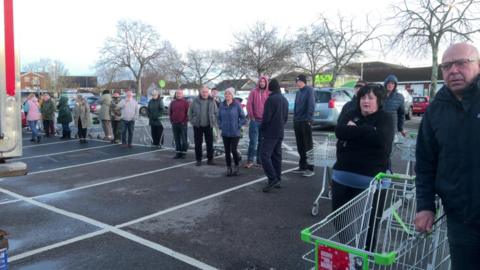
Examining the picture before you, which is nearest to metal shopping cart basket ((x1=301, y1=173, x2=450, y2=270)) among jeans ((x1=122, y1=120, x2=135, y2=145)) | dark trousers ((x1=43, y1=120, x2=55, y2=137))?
jeans ((x1=122, y1=120, x2=135, y2=145))

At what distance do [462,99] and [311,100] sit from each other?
5794mm

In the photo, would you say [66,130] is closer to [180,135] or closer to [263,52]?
[180,135]

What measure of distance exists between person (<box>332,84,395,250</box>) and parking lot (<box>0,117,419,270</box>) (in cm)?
107

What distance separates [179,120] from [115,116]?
411 centimetres

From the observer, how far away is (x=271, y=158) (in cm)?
723

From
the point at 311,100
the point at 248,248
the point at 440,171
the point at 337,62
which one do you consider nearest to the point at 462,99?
the point at 440,171

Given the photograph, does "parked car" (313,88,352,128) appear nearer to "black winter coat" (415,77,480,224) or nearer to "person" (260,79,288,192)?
"person" (260,79,288,192)

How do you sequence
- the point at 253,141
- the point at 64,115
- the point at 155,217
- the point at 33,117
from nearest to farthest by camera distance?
the point at 155,217
the point at 253,141
the point at 33,117
the point at 64,115

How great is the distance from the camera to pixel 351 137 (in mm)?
3785

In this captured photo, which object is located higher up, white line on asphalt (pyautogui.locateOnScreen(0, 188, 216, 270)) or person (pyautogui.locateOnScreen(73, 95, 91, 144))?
person (pyautogui.locateOnScreen(73, 95, 91, 144))

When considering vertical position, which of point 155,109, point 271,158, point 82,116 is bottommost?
point 271,158

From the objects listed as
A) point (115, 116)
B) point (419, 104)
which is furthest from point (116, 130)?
point (419, 104)

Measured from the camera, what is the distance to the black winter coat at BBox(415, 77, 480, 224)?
2.29m

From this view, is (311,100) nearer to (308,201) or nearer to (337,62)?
(308,201)
